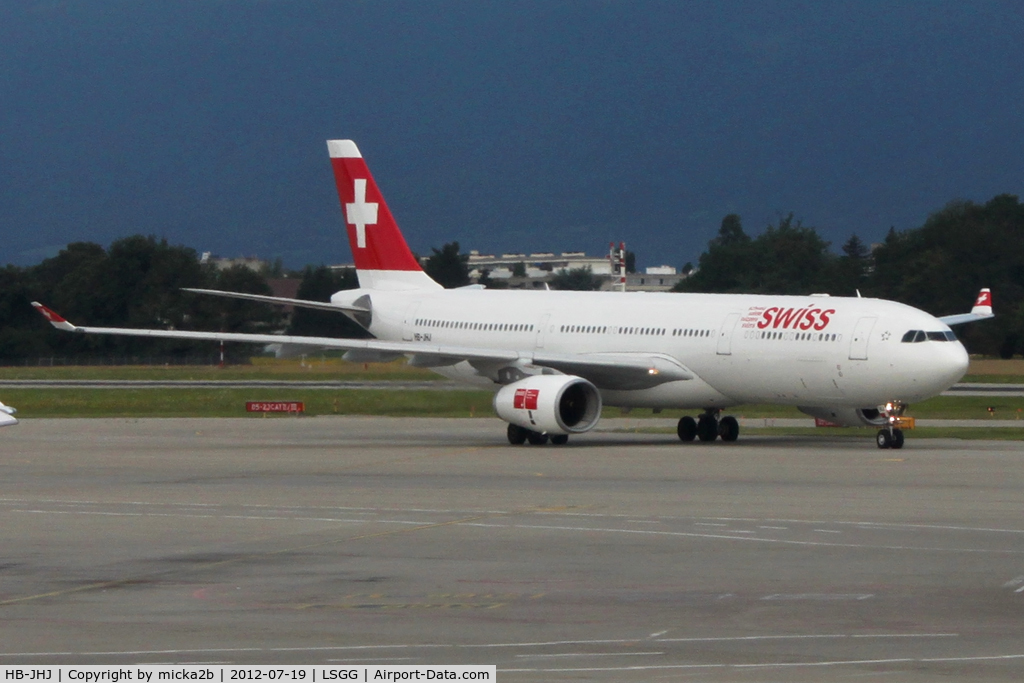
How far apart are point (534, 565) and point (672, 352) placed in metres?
20.2

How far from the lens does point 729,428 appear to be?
36875 mm

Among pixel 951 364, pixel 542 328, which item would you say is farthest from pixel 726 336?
pixel 542 328

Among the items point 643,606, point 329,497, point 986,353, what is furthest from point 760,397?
point 986,353

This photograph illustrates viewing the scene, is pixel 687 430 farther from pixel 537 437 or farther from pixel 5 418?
pixel 5 418

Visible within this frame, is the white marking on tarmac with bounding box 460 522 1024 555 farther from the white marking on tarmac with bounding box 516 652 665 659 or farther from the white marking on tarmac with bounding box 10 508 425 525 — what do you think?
the white marking on tarmac with bounding box 516 652 665 659

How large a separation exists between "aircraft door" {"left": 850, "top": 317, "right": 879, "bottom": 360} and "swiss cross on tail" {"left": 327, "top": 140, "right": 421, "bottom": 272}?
1534cm

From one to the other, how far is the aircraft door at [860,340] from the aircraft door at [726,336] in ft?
9.67

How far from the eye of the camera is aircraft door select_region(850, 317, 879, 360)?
3219cm

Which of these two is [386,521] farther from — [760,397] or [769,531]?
[760,397]

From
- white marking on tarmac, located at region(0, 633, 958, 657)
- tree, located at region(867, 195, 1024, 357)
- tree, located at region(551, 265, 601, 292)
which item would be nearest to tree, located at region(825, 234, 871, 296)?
tree, located at region(867, 195, 1024, 357)

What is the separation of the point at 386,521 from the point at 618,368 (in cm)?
1568

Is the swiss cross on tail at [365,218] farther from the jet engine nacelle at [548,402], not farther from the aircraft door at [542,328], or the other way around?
the jet engine nacelle at [548,402]

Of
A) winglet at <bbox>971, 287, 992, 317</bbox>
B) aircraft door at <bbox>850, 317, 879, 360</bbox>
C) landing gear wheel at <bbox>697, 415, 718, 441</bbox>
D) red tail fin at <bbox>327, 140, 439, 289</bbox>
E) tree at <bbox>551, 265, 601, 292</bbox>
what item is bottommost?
landing gear wheel at <bbox>697, 415, 718, 441</bbox>

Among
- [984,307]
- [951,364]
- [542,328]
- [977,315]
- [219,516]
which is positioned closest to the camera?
[219,516]
